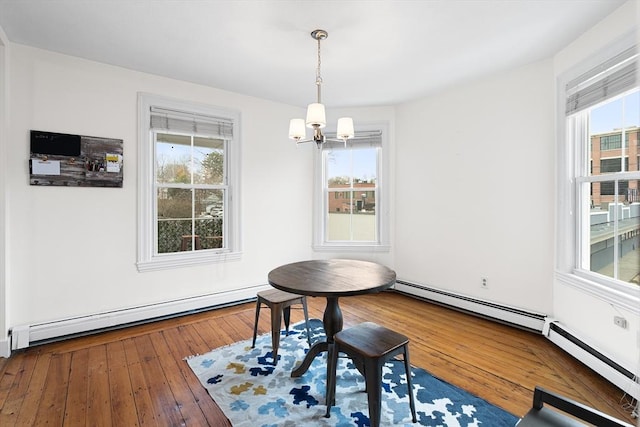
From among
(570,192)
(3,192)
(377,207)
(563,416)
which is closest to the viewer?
(563,416)

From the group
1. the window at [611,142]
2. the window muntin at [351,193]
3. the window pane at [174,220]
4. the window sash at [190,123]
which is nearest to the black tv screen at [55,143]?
the window sash at [190,123]

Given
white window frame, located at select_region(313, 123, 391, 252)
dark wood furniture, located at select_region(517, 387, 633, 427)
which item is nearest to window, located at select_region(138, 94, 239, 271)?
white window frame, located at select_region(313, 123, 391, 252)

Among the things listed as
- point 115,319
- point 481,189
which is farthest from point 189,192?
point 481,189

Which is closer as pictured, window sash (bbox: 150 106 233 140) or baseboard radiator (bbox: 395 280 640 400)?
baseboard radiator (bbox: 395 280 640 400)

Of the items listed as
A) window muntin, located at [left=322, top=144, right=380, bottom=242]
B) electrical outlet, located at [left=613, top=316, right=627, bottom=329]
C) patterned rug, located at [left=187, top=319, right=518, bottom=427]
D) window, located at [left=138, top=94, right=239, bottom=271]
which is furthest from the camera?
window muntin, located at [left=322, top=144, right=380, bottom=242]

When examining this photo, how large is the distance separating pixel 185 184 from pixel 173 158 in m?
0.32

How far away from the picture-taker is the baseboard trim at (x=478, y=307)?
302 centimetres

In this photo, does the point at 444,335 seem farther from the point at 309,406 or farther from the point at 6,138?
the point at 6,138

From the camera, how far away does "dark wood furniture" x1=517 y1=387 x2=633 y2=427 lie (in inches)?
43.6

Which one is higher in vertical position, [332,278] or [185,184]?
[185,184]

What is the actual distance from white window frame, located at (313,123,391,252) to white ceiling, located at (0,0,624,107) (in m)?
1.09

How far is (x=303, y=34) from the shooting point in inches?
97.0

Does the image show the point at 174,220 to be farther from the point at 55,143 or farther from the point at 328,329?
the point at 328,329

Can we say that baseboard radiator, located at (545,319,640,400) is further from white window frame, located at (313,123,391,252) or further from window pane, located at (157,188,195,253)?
window pane, located at (157,188,195,253)
